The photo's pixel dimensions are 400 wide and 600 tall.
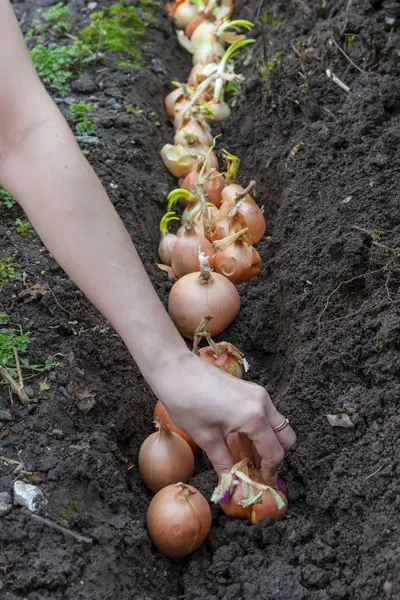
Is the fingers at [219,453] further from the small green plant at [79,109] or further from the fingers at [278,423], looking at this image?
the small green plant at [79,109]

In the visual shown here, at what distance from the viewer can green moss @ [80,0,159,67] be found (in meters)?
4.48

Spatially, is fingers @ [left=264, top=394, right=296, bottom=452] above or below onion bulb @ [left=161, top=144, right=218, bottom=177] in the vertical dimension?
above

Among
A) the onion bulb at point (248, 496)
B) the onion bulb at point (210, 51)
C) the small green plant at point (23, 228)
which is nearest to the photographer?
the onion bulb at point (248, 496)

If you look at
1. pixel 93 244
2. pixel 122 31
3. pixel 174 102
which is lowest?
pixel 174 102

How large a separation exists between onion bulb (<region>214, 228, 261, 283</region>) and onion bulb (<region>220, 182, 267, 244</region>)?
17 centimetres

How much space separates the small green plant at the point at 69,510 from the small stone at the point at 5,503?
13cm

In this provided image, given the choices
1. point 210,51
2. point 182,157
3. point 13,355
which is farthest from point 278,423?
point 210,51

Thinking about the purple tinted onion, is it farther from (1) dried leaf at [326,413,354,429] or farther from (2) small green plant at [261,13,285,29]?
(2) small green plant at [261,13,285,29]

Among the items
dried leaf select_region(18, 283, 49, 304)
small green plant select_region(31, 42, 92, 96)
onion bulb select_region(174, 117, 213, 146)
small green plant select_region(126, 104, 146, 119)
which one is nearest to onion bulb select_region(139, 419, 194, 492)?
dried leaf select_region(18, 283, 49, 304)

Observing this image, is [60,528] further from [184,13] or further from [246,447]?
[184,13]

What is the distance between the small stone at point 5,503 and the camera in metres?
1.86

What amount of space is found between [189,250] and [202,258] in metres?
0.33

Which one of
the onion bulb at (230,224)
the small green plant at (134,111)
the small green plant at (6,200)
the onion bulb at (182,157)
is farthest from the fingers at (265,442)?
the small green plant at (134,111)

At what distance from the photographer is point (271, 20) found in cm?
475
